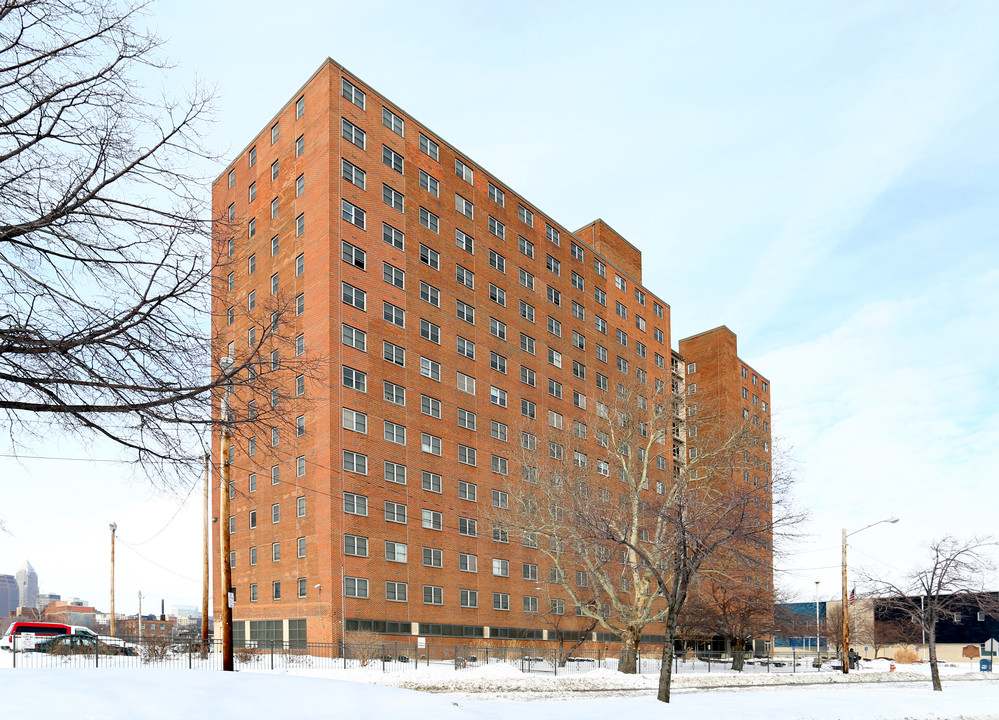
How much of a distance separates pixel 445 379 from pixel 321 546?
634 inches

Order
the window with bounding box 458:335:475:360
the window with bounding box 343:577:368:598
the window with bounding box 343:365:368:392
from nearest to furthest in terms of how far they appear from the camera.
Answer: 1. the window with bounding box 343:577:368:598
2. the window with bounding box 343:365:368:392
3. the window with bounding box 458:335:475:360

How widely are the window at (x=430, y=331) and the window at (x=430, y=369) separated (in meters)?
1.58

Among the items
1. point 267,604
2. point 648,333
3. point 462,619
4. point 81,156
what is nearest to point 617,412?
point 462,619

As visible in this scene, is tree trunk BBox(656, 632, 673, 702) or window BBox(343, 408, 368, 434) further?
window BBox(343, 408, 368, 434)

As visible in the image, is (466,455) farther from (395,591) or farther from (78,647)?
(78,647)

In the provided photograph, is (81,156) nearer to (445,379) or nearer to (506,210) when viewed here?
(445,379)

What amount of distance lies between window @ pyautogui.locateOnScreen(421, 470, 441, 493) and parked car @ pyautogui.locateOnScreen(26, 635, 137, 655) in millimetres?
20685

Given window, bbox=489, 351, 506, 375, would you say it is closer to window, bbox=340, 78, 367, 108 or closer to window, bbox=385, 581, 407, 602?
window, bbox=385, 581, 407, 602

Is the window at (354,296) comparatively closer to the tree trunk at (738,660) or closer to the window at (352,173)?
the window at (352,173)

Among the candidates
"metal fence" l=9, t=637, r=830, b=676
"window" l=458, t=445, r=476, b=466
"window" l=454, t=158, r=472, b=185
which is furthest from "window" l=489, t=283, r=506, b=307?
"metal fence" l=9, t=637, r=830, b=676

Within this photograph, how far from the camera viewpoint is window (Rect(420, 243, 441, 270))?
62250mm

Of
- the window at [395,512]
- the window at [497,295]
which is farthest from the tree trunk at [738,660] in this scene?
the window at [497,295]

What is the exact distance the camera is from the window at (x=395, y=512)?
55075 mm

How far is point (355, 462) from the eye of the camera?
5328cm
